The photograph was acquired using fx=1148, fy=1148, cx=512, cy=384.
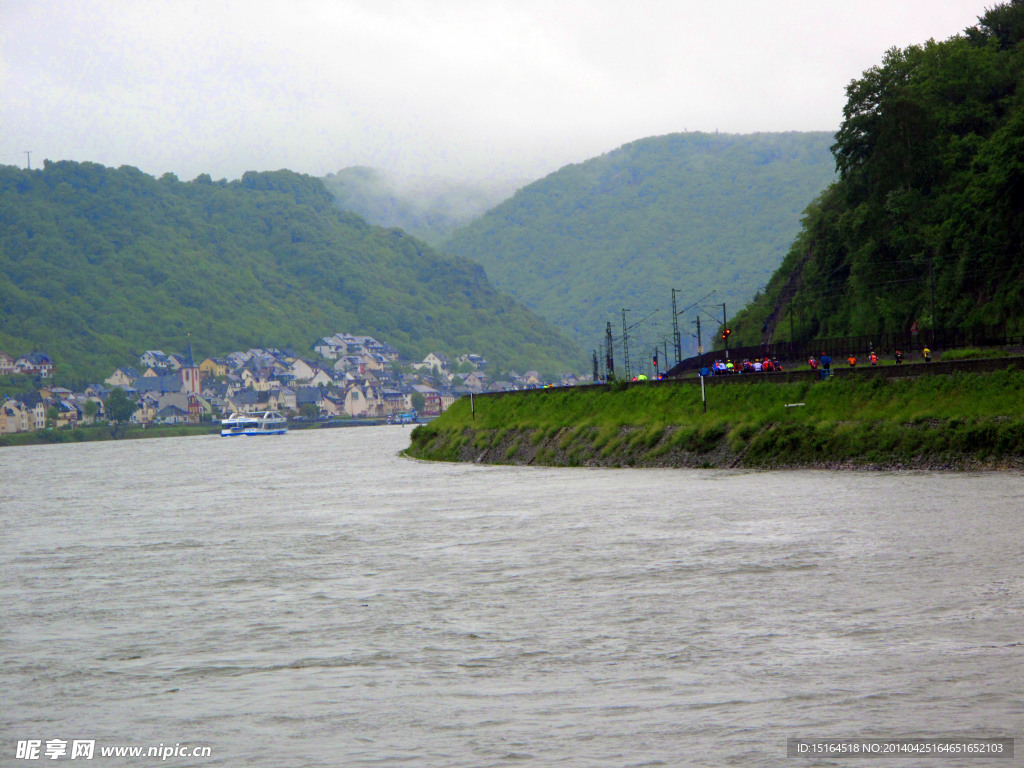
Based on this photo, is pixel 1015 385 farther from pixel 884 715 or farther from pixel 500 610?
pixel 884 715

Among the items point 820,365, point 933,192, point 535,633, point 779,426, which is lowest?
point 535,633

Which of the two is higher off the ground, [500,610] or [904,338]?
[904,338]

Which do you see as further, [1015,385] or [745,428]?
[745,428]

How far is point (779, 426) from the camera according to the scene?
5472 cm

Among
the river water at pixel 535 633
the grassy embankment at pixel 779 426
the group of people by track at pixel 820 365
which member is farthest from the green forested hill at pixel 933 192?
the river water at pixel 535 633

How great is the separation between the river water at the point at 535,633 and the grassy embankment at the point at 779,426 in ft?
28.2

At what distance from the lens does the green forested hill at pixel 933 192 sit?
7912cm

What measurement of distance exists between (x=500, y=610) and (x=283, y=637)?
372 cm

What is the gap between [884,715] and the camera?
39.5 feet

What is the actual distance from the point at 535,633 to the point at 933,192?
86826 millimetres

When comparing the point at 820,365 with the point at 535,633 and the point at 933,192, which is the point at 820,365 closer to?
the point at 933,192

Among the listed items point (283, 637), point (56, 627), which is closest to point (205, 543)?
point (56, 627)

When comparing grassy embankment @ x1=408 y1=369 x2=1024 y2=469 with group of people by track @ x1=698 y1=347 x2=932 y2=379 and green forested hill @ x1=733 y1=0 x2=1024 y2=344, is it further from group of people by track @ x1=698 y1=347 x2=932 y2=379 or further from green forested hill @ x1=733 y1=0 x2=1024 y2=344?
green forested hill @ x1=733 y1=0 x2=1024 y2=344

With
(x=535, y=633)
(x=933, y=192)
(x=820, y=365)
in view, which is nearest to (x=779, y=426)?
(x=820, y=365)
